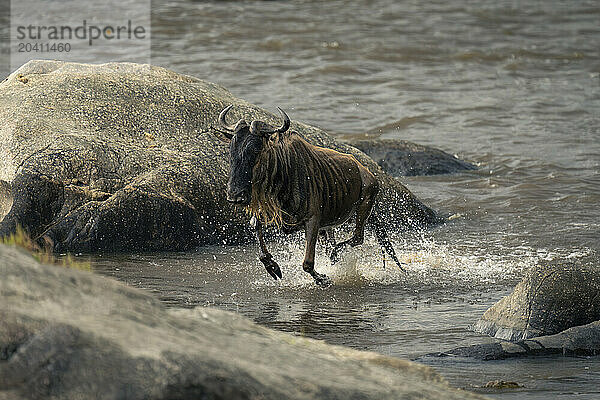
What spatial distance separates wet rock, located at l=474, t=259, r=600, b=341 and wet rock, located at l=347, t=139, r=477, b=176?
6175mm

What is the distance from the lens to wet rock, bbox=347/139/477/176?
13125 mm

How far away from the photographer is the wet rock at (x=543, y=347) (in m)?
6.20

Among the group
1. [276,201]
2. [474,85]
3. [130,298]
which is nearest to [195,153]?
[276,201]

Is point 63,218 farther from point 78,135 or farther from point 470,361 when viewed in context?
point 470,361

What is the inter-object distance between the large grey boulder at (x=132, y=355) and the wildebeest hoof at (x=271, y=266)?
409 cm

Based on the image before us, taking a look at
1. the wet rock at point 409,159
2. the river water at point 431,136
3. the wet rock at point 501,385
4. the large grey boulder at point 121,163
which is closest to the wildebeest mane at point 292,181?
the river water at point 431,136

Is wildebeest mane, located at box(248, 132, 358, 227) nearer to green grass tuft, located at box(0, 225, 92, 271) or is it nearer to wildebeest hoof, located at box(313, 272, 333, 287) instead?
wildebeest hoof, located at box(313, 272, 333, 287)

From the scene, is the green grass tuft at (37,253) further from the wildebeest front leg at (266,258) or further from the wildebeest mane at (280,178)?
the wildebeest front leg at (266,258)

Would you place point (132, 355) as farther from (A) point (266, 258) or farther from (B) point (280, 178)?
(A) point (266, 258)

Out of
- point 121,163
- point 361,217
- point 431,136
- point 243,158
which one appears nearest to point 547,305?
point 361,217

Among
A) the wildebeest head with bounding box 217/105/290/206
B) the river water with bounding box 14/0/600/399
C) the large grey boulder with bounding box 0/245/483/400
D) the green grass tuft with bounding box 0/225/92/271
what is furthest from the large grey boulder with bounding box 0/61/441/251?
the large grey boulder with bounding box 0/245/483/400

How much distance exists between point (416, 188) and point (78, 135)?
4504 millimetres

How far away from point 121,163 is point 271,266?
2.46 m

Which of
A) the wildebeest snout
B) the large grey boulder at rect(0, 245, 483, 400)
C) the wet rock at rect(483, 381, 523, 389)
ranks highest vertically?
the large grey boulder at rect(0, 245, 483, 400)
